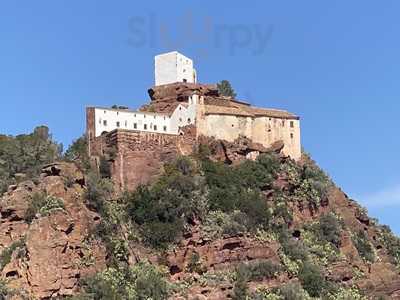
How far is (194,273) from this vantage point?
204ft

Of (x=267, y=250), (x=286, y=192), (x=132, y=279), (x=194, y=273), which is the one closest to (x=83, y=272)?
(x=132, y=279)

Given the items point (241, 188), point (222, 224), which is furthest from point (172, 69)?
point (222, 224)

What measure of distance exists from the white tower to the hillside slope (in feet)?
25.2

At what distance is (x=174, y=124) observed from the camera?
7412 cm

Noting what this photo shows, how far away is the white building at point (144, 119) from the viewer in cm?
7325

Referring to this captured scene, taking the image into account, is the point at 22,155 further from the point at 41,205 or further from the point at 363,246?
the point at 363,246

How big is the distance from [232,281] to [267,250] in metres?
3.54

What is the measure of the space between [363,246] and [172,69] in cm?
1913

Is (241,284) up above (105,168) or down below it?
below

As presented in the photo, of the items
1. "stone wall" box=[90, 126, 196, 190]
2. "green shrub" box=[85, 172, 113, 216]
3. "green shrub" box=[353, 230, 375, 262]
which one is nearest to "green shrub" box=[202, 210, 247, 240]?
"stone wall" box=[90, 126, 196, 190]

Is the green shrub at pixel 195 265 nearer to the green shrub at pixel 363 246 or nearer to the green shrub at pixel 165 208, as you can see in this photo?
the green shrub at pixel 165 208

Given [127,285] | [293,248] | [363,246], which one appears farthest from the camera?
[363,246]

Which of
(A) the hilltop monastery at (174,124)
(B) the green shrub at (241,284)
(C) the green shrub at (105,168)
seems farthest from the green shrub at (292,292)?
(C) the green shrub at (105,168)

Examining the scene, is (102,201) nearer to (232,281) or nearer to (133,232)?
(133,232)
